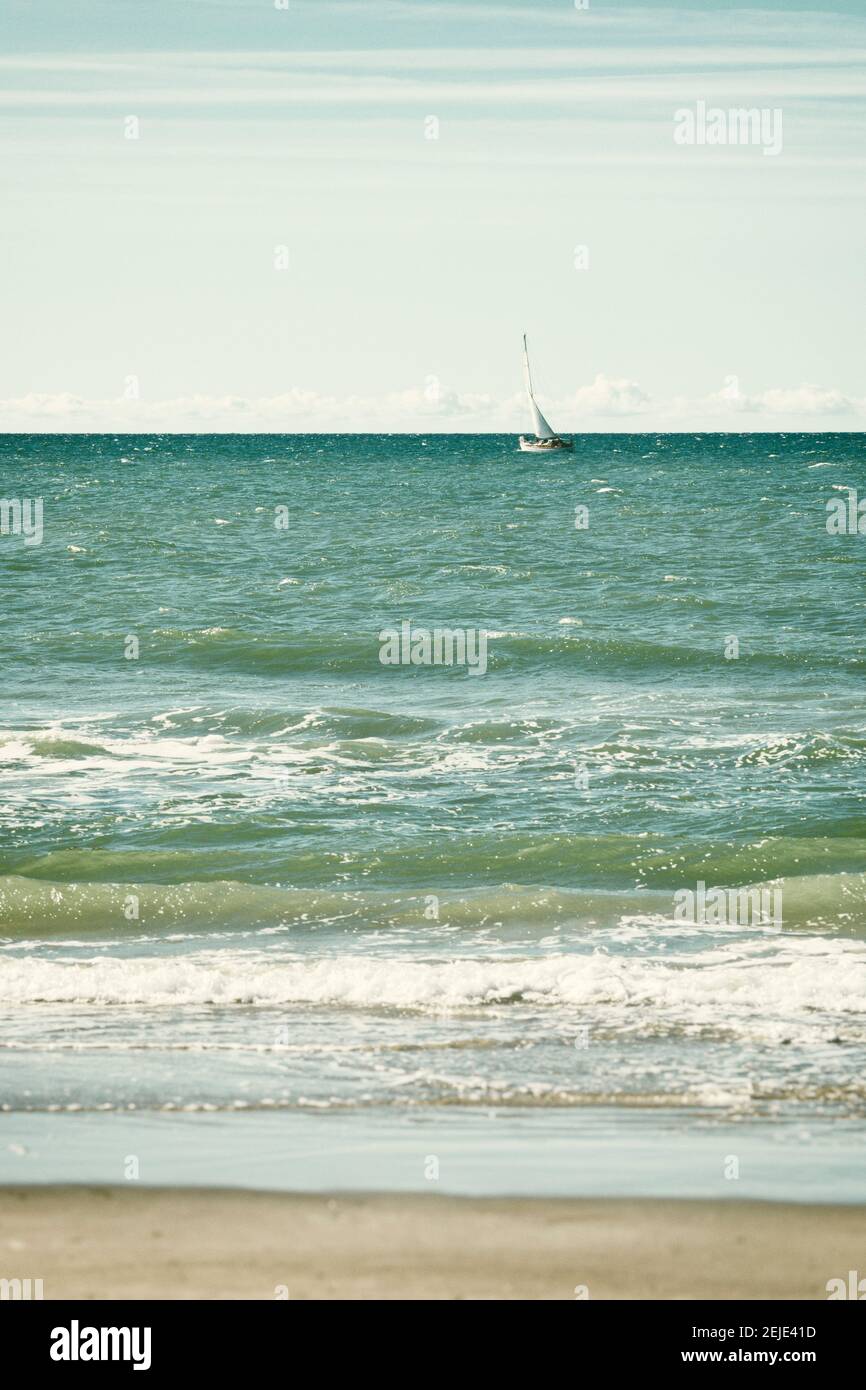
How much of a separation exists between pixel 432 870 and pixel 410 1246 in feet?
27.5

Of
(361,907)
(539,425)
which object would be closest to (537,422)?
(539,425)

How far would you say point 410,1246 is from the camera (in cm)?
638

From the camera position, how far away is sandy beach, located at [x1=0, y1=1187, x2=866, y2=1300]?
20.0ft

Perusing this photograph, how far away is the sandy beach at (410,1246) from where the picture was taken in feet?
20.0

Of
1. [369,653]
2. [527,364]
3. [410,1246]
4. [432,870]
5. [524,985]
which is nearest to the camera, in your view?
[410,1246]

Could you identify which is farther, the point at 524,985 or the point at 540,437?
the point at 540,437

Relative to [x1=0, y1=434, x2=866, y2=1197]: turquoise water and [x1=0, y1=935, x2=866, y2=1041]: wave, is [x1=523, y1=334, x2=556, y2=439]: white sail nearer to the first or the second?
[x1=0, y1=434, x2=866, y2=1197]: turquoise water

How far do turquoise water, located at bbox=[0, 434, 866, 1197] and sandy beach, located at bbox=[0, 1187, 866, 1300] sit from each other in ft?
1.07

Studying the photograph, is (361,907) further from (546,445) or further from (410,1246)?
(546,445)

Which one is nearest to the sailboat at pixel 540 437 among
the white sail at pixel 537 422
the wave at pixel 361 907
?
the white sail at pixel 537 422

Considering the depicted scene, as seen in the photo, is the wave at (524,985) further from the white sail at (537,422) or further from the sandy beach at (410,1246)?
the white sail at (537,422)

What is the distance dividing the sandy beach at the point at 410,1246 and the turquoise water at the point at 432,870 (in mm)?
327
